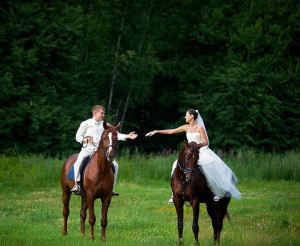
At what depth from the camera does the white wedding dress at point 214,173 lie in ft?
46.0

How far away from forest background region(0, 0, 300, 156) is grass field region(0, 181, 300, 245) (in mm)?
12862

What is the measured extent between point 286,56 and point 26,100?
19.0 m

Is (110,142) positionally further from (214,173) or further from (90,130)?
(214,173)

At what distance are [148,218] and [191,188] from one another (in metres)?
4.91

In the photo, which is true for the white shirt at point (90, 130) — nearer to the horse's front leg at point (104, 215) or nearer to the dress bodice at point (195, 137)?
the horse's front leg at point (104, 215)

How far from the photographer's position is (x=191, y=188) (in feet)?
44.7

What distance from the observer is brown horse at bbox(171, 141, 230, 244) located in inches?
520

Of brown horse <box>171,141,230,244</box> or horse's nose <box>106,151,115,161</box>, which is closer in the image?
brown horse <box>171,141,230,244</box>

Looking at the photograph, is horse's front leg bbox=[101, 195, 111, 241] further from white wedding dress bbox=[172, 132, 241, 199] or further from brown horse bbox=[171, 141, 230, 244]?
white wedding dress bbox=[172, 132, 241, 199]

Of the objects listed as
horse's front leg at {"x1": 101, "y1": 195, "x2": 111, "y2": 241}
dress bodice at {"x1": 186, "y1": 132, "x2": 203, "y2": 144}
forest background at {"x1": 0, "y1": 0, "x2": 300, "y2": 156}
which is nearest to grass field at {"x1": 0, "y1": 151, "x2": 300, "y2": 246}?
horse's front leg at {"x1": 101, "y1": 195, "x2": 111, "y2": 241}

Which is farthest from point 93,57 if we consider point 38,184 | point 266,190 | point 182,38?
point 266,190

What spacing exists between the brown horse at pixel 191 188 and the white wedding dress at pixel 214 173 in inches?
6.0

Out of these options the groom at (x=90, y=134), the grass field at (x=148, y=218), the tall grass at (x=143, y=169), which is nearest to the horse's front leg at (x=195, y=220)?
the grass field at (x=148, y=218)

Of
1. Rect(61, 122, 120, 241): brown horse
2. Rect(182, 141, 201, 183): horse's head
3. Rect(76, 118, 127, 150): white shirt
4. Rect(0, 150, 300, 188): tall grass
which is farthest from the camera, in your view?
Rect(0, 150, 300, 188): tall grass
